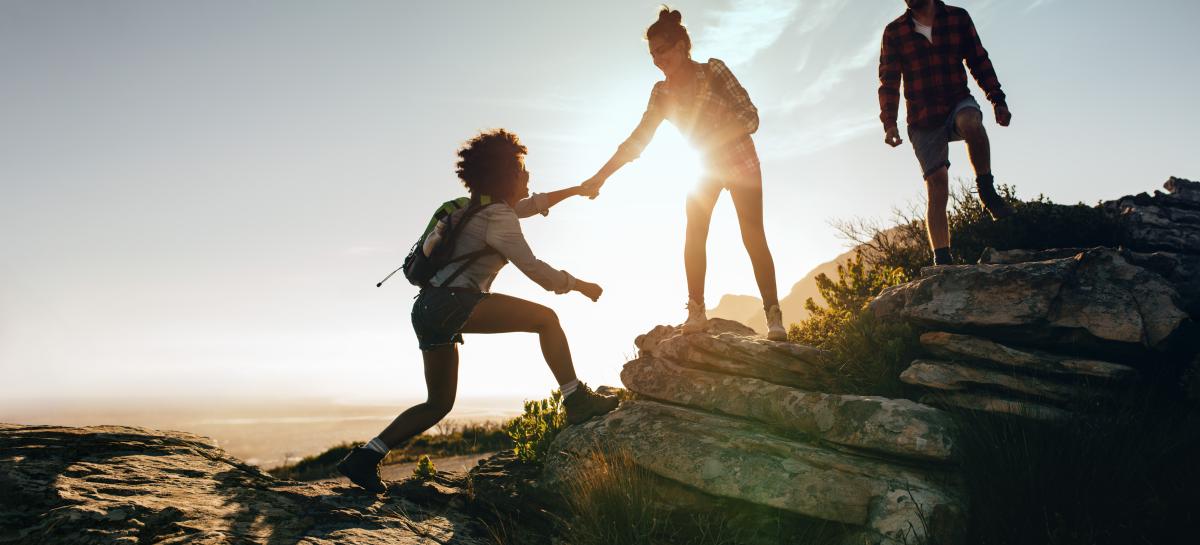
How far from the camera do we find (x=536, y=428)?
617cm

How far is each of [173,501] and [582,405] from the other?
293 centimetres

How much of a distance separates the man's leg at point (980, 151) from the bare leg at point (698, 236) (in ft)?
7.90

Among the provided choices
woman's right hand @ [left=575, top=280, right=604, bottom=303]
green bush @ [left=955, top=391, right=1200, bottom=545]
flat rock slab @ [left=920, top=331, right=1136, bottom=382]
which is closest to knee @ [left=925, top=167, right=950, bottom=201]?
flat rock slab @ [left=920, top=331, right=1136, bottom=382]

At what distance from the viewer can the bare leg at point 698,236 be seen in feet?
19.0

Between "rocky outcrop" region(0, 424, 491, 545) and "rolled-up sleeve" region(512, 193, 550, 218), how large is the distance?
252 cm

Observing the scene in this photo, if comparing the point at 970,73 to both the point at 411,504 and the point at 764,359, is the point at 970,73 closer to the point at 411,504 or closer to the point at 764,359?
the point at 764,359

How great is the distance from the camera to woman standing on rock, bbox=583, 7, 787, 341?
18.1ft

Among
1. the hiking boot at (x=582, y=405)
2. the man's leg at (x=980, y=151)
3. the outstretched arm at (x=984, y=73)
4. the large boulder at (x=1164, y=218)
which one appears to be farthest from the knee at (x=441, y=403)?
the large boulder at (x=1164, y=218)

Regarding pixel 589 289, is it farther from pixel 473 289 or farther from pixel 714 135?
pixel 714 135

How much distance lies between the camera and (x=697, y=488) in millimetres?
4359

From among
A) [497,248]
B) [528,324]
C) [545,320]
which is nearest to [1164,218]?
[545,320]

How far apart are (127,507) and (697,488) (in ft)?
11.8

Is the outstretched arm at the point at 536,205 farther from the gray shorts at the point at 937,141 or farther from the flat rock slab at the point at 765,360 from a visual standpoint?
the gray shorts at the point at 937,141

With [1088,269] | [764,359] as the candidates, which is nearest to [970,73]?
[1088,269]
